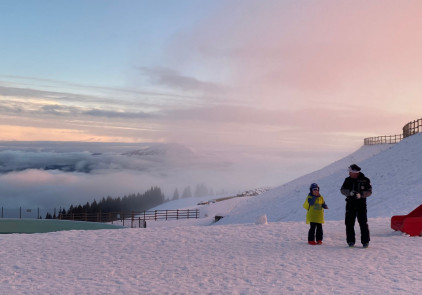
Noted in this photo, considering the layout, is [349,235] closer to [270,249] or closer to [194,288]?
[270,249]

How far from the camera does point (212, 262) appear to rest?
962 centimetres

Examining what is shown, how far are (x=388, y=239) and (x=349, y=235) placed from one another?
Result: 1.87 meters

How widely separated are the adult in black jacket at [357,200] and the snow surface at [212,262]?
0.36 meters

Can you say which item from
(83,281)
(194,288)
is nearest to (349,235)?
(194,288)

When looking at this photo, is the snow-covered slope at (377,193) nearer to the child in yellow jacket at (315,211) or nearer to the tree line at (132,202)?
the child in yellow jacket at (315,211)

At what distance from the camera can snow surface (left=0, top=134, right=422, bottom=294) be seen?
7725mm

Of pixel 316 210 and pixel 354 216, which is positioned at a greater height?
pixel 316 210

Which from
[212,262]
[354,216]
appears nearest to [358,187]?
[354,216]

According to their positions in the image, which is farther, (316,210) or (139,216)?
(139,216)

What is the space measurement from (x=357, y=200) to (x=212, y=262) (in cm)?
425

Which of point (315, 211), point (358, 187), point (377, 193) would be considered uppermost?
point (358, 187)

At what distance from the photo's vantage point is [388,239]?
12.2 metres

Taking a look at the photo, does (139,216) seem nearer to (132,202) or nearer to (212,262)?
(212,262)

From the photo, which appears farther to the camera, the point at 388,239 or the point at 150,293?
the point at 388,239
